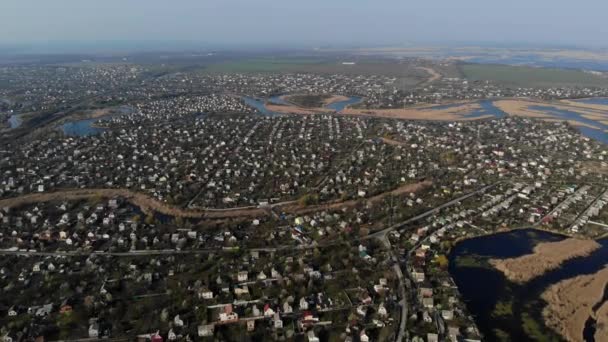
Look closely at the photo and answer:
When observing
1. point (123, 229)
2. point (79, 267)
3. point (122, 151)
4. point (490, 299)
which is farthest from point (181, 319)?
point (122, 151)

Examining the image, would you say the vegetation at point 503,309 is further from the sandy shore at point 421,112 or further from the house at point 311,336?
the sandy shore at point 421,112

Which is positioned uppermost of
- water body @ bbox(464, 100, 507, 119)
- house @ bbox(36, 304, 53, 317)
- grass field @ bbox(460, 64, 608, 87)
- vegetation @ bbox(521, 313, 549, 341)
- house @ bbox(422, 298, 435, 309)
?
grass field @ bbox(460, 64, 608, 87)

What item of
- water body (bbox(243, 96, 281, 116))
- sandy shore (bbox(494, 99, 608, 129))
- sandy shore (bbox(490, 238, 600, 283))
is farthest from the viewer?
water body (bbox(243, 96, 281, 116))

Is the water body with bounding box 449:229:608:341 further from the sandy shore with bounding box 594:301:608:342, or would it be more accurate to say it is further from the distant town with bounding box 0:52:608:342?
the sandy shore with bounding box 594:301:608:342

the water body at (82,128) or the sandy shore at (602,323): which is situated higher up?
the water body at (82,128)

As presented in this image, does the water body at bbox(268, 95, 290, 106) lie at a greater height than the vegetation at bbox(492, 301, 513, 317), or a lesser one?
greater

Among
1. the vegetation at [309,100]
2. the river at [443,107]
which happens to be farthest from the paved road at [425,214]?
the vegetation at [309,100]

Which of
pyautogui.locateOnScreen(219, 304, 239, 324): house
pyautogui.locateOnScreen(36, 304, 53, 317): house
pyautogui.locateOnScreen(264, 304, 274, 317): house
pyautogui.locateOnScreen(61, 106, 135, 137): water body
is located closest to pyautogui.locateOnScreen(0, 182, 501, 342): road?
pyautogui.locateOnScreen(36, 304, 53, 317): house

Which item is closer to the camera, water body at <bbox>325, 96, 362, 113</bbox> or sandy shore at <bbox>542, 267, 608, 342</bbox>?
sandy shore at <bbox>542, 267, 608, 342</bbox>
